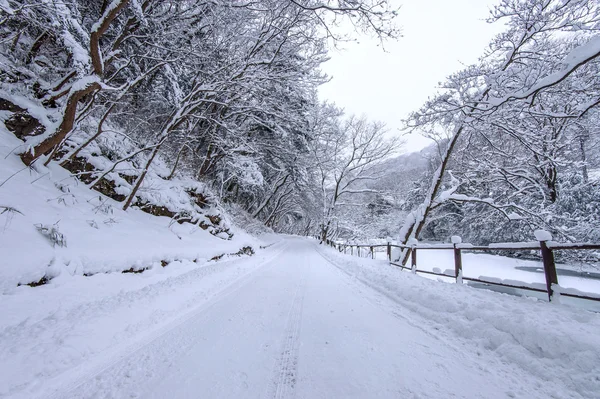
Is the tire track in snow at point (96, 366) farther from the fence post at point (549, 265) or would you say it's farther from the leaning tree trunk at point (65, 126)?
the fence post at point (549, 265)

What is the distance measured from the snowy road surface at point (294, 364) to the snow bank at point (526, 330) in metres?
0.10

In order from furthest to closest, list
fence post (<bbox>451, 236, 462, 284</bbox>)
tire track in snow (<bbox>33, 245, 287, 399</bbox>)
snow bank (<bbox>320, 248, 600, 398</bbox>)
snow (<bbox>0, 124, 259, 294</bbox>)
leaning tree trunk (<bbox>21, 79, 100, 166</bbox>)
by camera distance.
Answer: fence post (<bbox>451, 236, 462, 284</bbox>) → leaning tree trunk (<bbox>21, 79, 100, 166</bbox>) → snow (<bbox>0, 124, 259, 294</bbox>) → snow bank (<bbox>320, 248, 600, 398</bbox>) → tire track in snow (<bbox>33, 245, 287, 399</bbox>)

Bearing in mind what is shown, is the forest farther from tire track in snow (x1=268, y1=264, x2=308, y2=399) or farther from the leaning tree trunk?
tire track in snow (x1=268, y1=264, x2=308, y2=399)

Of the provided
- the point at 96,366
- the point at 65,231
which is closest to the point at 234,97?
the point at 65,231

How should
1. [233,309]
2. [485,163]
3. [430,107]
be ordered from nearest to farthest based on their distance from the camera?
[233,309]
[430,107]
[485,163]

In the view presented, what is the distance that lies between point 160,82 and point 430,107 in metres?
9.59

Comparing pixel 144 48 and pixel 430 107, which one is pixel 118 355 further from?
pixel 144 48

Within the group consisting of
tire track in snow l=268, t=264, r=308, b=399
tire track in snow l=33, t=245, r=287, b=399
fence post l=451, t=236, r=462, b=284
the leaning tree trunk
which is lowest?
tire track in snow l=33, t=245, r=287, b=399

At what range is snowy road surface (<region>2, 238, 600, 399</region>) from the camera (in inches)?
77.1

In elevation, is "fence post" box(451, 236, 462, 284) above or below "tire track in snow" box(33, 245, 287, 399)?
above

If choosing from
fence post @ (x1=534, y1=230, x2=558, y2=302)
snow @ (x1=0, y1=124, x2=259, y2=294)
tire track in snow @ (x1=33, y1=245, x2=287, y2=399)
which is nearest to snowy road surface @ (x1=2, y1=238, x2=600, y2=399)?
tire track in snow @ (x1=33, y1=245, x2=287, y2=399)

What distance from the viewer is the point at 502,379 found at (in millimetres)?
2160

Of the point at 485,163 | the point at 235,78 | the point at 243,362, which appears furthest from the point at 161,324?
the point at 485,163

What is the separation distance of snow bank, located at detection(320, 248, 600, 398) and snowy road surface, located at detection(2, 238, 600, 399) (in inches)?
3.8
